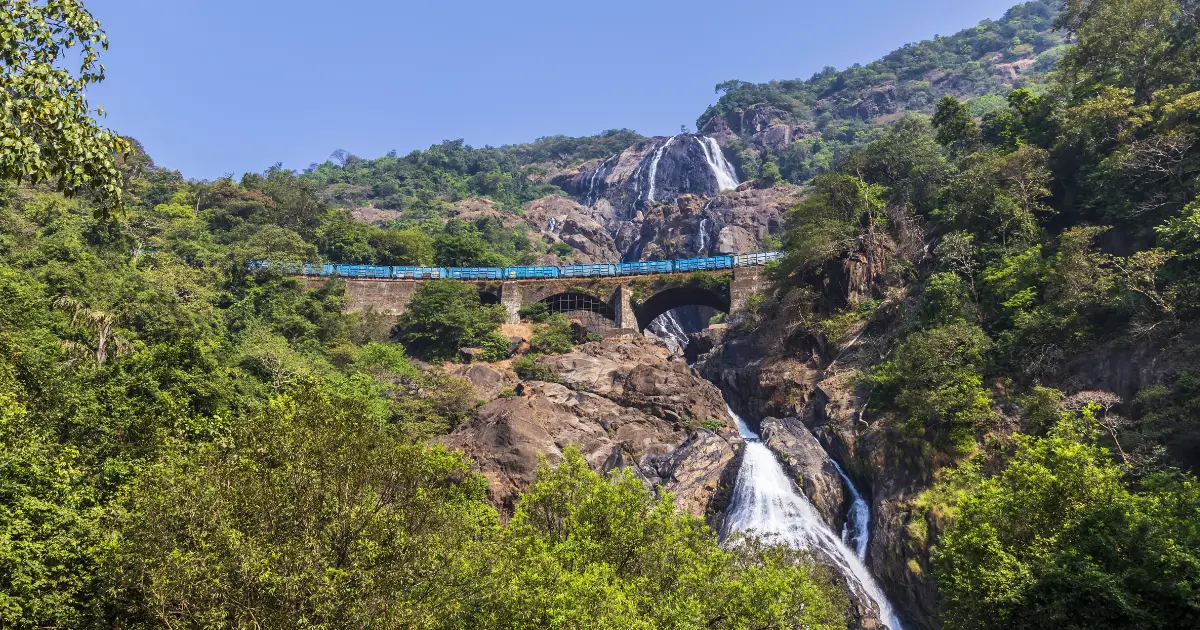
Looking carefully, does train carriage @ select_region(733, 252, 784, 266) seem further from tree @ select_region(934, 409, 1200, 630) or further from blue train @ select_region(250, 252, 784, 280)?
tree @ select_region(934, 409, 1200, 630)

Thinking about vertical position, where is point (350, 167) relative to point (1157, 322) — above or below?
above

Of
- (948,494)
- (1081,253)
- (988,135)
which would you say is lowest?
(948,494)

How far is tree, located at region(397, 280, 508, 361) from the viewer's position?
5162 cm

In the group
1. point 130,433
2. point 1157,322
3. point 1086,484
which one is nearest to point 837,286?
point 1157,322

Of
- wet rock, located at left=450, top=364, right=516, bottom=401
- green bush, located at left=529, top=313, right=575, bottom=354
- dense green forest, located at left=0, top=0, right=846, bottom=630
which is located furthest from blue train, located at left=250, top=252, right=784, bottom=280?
dense green forest, located at left=0, top=0, right=846, bottom=630

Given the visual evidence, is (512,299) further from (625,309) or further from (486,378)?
(486,378)

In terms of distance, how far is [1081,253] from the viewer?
1211 inches

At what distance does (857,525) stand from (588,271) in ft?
122

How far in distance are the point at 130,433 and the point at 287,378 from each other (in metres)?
13.5

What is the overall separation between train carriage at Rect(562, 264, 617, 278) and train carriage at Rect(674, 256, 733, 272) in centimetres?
600

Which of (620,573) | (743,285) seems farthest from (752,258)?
(620,573)

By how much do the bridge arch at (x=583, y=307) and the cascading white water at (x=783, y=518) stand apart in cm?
2560

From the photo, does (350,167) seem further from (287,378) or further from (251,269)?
(287,378)

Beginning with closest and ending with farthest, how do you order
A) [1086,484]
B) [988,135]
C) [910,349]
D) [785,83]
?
[1086,484] < [910,349] < [988,135] < [785,83]
